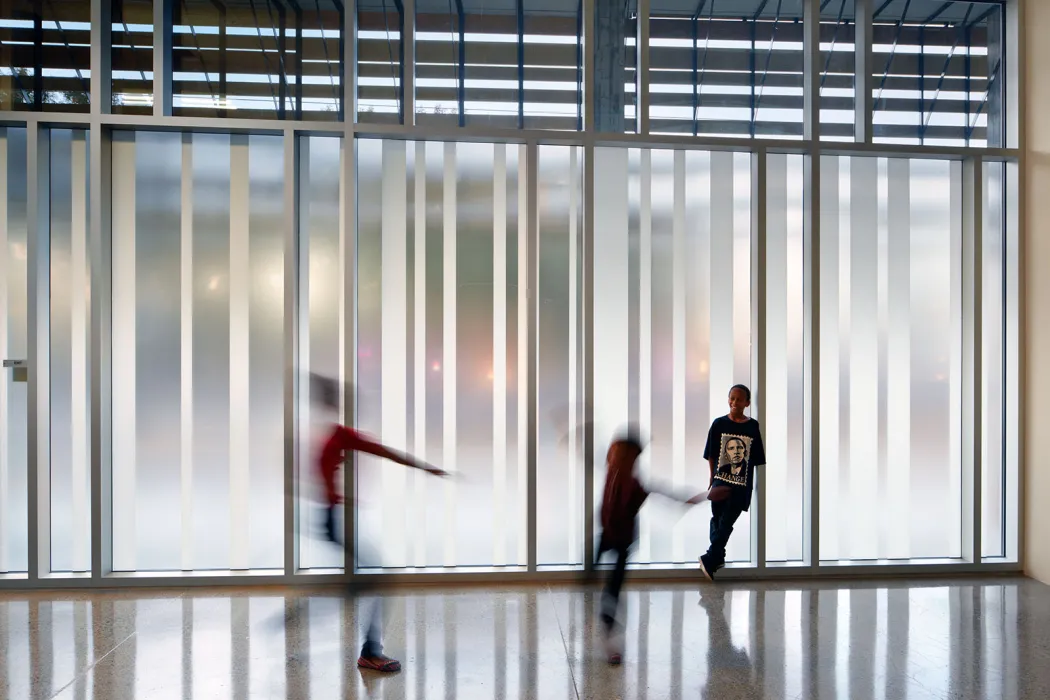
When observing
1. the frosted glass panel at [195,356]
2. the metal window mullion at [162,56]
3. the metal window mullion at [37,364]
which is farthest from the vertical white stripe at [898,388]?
the metal window mullion at [37,364]

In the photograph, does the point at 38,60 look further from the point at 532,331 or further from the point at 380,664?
the point at 380,664

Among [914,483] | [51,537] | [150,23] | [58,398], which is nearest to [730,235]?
[914,483]

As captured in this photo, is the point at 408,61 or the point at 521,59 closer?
the point at 408,61

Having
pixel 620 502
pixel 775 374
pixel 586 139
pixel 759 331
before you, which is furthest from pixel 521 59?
pixel 620 502

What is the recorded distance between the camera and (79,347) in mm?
4938

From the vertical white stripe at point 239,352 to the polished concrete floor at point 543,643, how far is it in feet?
1.71

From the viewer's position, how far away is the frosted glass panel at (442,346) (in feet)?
16.6

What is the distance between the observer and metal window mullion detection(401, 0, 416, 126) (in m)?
4.96

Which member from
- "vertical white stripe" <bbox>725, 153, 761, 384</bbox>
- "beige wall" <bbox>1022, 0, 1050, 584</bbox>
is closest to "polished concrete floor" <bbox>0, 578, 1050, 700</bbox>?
"beige wall" <bbox>1022, 0, 1050, 584</bbox>

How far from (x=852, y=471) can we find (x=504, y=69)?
4408 mm

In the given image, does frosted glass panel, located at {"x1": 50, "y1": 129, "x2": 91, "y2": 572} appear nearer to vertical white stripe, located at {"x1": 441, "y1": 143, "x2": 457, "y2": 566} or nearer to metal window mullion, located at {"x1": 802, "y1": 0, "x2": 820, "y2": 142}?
vertical white stripe, located at {"x1": 441, "y1": 143, "x2": 457, "y2": 566}

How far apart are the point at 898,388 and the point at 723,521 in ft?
6.63

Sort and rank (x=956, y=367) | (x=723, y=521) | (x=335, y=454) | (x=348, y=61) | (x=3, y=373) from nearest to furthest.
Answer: (x=335, y=454) → (x=723, y=521) → (x=3, y=373) → (x=348, y=61) → (x=956, y=367)

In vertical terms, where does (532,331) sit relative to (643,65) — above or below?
below
